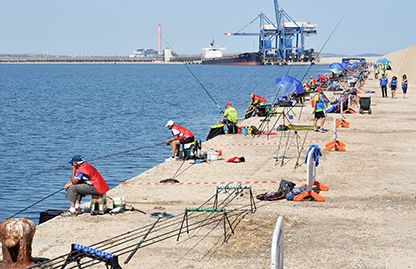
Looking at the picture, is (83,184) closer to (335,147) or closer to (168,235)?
(168,235)

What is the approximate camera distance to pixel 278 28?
192250 millimetres

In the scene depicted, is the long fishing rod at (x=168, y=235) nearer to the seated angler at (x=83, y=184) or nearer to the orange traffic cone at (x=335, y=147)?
the seated angler at (x=83, y=184)

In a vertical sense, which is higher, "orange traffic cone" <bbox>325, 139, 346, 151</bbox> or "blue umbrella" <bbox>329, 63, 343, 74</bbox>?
"blue umbrella" <bbox>329, 63, 343, 74</bbox>

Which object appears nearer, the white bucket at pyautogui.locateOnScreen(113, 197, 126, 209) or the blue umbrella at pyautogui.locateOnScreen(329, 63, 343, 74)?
the white bucket at pyautogui.locateOnScreen(113, 197, 126, 209)

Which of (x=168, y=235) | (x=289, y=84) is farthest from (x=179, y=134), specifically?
(x=289, y=84)

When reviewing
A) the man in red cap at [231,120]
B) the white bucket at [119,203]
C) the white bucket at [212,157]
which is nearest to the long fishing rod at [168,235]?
the white bucket at [119,203]

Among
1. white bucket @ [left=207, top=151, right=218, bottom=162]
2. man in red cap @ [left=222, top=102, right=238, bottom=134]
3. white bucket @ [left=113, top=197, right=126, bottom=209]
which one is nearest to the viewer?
white bucket @ [left=113, top=197, right=126, bottom=209]

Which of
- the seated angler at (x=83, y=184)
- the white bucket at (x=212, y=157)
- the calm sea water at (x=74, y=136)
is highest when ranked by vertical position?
the seated angler at (x=83, y=184)

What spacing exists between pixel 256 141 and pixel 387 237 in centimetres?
1249

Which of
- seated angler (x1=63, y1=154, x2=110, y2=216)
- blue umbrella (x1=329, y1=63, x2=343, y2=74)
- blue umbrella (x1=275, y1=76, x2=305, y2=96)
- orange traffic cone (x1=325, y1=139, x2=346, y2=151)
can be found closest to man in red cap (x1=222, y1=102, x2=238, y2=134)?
blue umbrella (x1=275, y1=76, x2=305, y2=96)

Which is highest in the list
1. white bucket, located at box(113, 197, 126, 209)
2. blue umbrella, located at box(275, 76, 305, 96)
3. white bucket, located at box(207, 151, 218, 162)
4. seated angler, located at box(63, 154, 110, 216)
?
blue umbrella, located at box(275, 76, 305, 96)

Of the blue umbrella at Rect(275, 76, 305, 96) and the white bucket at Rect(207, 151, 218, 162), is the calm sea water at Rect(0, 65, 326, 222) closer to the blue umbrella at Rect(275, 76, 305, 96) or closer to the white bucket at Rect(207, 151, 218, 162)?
the blue umbrella at Rect(275, 76, 305, 96)

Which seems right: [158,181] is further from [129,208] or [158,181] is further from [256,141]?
[256,141]

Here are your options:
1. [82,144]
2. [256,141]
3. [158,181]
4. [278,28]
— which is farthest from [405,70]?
[278,28]
